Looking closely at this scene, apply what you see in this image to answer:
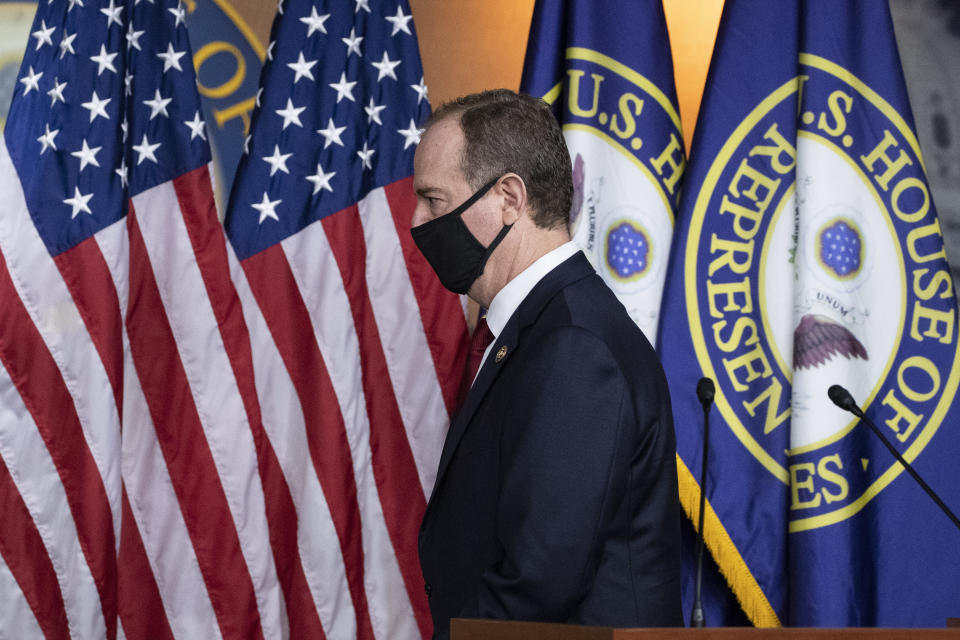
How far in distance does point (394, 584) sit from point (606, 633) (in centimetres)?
238

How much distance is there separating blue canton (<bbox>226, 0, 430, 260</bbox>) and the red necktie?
680 millimetres

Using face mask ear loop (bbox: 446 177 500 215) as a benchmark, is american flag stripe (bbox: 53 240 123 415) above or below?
below

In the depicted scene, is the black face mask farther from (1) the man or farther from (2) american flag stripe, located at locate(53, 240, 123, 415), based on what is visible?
(2) american flag stripe, located at locate(53, 240, 123, 415)

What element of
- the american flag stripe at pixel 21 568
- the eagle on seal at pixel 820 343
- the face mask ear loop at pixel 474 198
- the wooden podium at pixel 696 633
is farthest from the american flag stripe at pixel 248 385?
the wooden podium at pixel 696 633

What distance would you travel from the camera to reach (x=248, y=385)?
307cm

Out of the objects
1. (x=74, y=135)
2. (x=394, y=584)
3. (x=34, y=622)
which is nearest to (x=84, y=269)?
(x=74, y=135)

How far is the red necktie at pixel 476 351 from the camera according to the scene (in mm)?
2493

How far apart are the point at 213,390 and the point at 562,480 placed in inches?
74.7

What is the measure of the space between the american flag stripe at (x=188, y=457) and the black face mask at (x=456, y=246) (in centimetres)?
147

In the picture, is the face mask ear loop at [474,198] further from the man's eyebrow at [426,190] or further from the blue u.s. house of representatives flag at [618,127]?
the blue u.s. house of representatives flag at [618,127]

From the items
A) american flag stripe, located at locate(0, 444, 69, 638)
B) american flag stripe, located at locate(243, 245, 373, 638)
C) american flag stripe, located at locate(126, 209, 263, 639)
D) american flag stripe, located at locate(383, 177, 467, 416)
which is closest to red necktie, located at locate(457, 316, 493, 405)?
american flag stripe, located at locate(383, 177, 467, 416)

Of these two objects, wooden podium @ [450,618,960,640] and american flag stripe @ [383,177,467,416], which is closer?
wooden podium @ [450,618,960,640]

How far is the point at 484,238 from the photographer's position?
178cm

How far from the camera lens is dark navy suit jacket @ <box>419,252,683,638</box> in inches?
54.7
